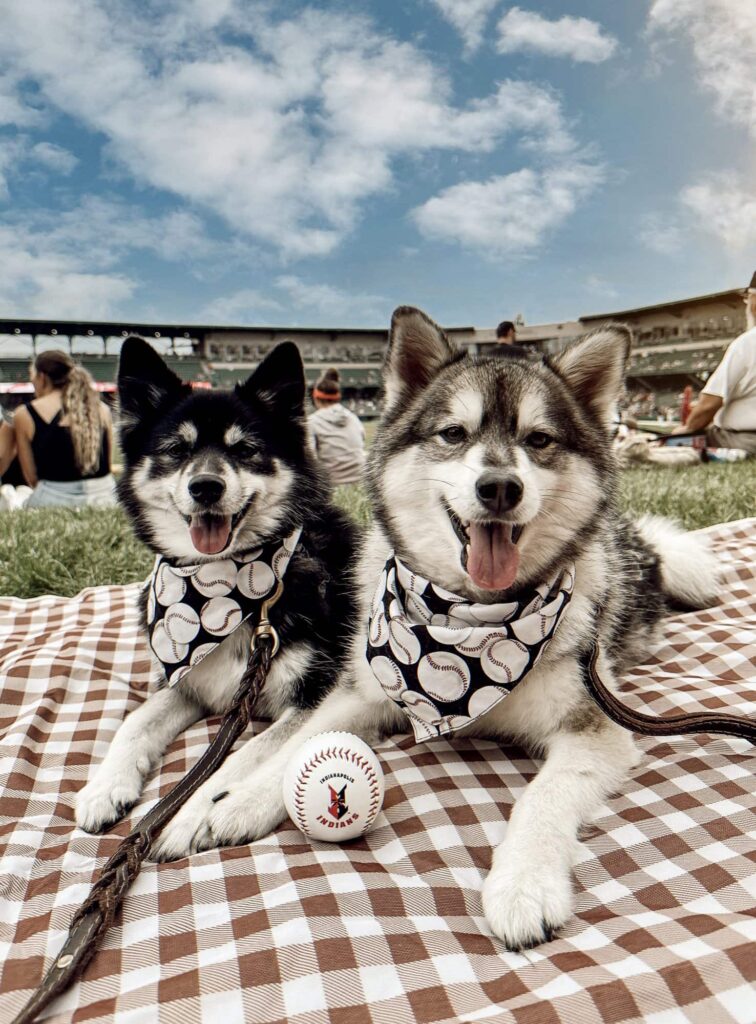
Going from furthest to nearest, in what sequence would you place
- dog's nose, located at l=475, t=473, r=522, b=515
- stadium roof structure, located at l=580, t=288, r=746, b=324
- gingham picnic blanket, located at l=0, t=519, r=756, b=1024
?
stadium roof structure, located at l=580, t=288, r=746, b=324 → dog's nose, located at l=475, t=473, r=522, b=515 → gingham picnic blanket, located at l=0, t=519, r=756, b=1024

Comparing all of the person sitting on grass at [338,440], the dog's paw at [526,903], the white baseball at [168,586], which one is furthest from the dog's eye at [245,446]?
the person sitting on grass at [338,440]

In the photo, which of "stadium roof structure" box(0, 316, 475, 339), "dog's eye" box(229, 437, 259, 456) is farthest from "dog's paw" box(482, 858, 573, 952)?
"stadium roof structure" box(0, 316, 475, 339)

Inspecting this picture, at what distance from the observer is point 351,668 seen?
2416 millimetres

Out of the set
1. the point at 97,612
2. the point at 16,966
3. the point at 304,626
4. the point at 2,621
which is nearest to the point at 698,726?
the point at 304,626

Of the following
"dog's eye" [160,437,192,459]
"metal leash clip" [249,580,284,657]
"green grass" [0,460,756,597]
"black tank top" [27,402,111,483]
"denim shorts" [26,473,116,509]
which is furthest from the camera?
"denim shorts" [26,473,116,509]

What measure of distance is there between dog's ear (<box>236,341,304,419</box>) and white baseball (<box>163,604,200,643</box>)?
957mm

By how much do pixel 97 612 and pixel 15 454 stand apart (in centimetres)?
535

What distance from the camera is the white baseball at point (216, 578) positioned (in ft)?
7.98

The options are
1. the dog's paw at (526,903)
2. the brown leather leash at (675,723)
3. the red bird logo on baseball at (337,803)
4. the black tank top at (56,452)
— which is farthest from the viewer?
the black tank top at (56,452)

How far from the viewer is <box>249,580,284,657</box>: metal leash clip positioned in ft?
7.85

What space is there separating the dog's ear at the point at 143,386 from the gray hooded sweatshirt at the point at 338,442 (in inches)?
272

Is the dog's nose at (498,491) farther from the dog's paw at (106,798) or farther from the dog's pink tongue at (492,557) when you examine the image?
Answer: the dog's paw at (106,798)

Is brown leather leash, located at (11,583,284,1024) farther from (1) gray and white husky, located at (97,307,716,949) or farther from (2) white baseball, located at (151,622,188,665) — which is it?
(2) white baseball, located at (151,622,188,665)

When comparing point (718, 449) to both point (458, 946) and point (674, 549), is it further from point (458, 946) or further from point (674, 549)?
point (458, 946)
